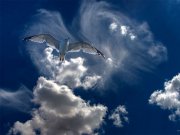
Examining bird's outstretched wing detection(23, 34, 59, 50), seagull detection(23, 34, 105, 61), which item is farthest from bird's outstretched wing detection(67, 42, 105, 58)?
bird's outstretched wing detection(23, 34, 59, 50)

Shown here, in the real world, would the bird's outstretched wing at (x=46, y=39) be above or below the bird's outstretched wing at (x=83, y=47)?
above

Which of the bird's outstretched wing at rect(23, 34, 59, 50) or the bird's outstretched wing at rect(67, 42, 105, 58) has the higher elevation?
the bird's outstretched wing at rect(23, 34, 59, 50)

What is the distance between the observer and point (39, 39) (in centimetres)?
3856

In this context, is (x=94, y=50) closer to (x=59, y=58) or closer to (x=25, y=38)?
(x=59, y=58)

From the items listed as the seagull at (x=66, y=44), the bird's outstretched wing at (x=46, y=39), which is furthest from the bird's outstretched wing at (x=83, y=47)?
the bird's outstretched wing at (x=46, y=39)

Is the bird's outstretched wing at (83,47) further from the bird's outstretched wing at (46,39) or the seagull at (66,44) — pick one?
the bird's outstretched wing at (46,39)

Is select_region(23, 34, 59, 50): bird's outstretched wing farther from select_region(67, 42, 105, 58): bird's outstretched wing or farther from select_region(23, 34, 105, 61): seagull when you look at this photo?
select_region(67, 42, 105, 58): bird's outstretched wing

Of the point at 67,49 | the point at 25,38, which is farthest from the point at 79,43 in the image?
the point at 25,38

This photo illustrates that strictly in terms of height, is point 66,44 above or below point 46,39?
below

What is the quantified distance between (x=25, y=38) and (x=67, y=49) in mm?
6661

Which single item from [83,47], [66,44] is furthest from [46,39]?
[83,47]

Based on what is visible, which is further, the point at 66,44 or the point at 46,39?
the point at 46,39

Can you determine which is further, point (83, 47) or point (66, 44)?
point (83, 47)

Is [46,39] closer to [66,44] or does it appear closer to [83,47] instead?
[66,44]
